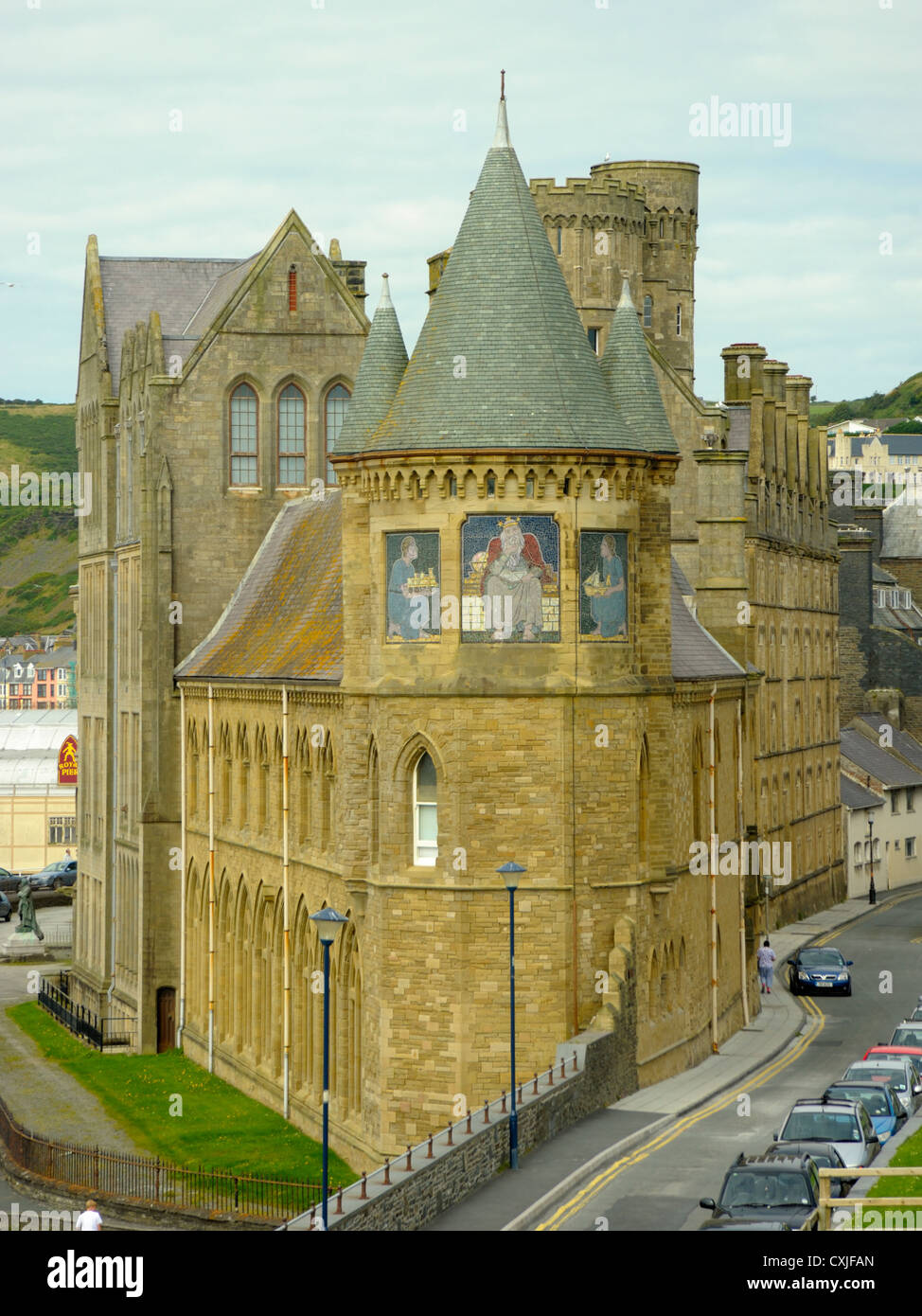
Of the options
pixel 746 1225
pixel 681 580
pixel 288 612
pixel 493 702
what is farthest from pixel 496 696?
pixel 681 580

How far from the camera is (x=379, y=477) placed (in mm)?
41969

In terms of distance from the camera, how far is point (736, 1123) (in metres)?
40.6

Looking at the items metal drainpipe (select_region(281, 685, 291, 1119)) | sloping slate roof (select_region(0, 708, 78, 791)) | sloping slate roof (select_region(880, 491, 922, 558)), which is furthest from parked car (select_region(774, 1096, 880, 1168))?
sloping slate roof (select_region(880, 491, 922, 558))

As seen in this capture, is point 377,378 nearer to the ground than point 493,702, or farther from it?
farther from it

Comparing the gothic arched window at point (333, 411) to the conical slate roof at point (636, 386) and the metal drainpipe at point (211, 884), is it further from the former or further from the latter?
the conical slate roof at point (636, 386)

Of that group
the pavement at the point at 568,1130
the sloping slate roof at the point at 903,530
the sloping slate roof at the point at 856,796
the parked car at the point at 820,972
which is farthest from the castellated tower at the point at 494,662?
the sloping slate roof at the point at 903,530

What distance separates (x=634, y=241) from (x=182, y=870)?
39478 millimetres

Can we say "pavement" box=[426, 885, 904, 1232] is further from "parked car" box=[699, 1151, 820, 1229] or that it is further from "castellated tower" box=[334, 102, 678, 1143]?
"parked car" box=[699, 1151, 820, 1229]

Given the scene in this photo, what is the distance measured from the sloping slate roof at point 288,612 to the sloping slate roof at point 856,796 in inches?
1640

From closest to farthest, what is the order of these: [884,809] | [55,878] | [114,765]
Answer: [114,765], [884,809], [55,878]

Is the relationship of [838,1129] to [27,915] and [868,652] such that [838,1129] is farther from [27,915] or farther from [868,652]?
[868,652]

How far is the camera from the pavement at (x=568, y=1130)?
32.6m

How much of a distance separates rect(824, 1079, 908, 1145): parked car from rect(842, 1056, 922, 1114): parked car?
1594mm
